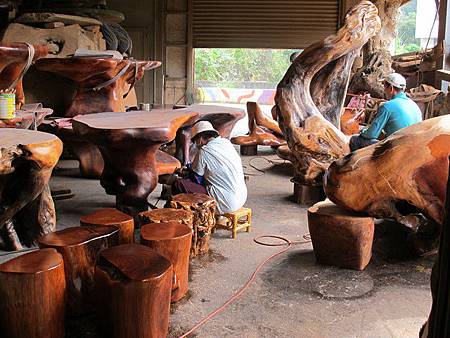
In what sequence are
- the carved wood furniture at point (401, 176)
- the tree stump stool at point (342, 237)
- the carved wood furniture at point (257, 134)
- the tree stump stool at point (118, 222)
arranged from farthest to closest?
the carved wood furniture at point (257, 134) → the tree stump stool at point (342, 237) → the carved wood furniture at point (401, 176) → the tree stump stool at point (118, 222)

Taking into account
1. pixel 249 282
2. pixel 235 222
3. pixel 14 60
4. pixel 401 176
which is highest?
pixel 14 60

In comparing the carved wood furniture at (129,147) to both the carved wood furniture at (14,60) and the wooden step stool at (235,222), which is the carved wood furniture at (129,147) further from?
the wooden step stool at (235,222)

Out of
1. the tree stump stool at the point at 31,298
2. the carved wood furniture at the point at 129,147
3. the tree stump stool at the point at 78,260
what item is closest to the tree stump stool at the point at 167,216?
the tree stump stool at the point at 78,260

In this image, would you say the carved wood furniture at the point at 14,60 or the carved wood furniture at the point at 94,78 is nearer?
the carved wood furniture at the point at 14,60

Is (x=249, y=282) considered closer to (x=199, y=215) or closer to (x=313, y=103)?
(x=199, y=215)

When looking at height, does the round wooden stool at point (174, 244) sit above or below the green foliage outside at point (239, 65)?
below

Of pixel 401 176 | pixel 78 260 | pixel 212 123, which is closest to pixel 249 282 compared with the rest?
pixel 78 260

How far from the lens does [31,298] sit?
2820 mm

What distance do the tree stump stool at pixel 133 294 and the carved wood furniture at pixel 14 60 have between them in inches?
90.9

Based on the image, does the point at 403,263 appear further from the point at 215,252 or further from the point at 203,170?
the point at 203,170

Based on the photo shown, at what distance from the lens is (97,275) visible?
3045 mm

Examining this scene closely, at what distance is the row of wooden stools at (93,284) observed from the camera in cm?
282

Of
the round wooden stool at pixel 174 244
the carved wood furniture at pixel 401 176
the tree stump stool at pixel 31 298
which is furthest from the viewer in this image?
the carved wood furniture at pixel 401 176

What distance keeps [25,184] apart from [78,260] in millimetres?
1053
